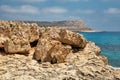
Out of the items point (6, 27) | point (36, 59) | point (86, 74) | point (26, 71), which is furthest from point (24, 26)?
point (86, 74)

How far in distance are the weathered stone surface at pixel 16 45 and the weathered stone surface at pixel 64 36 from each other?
29.4 inches

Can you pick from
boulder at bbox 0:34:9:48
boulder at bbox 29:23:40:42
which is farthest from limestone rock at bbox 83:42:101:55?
boulder at bbox 0:34:9:48

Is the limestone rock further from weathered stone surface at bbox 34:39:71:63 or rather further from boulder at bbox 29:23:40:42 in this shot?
boulder at bbox 29:23:40:42

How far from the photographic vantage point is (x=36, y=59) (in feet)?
29.8

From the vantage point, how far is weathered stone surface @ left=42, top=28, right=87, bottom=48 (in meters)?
9.68

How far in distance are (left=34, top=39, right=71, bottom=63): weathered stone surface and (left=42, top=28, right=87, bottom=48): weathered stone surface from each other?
377 mm

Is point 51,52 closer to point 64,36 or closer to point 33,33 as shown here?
point 64,36

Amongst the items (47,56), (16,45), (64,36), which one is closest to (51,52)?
(47,56)

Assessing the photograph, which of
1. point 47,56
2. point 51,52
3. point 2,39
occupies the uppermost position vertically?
point 2,39

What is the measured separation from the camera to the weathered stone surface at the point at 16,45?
9.25m

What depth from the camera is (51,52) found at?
29.8 ft

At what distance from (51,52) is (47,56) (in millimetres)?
186

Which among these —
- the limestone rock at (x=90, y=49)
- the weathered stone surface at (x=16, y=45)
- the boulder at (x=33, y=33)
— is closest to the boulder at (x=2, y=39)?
the weathered stone surface at (x=16, y=45)

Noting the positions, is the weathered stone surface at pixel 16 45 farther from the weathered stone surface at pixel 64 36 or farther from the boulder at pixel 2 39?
the weathered stone surface at pixel 64 36
